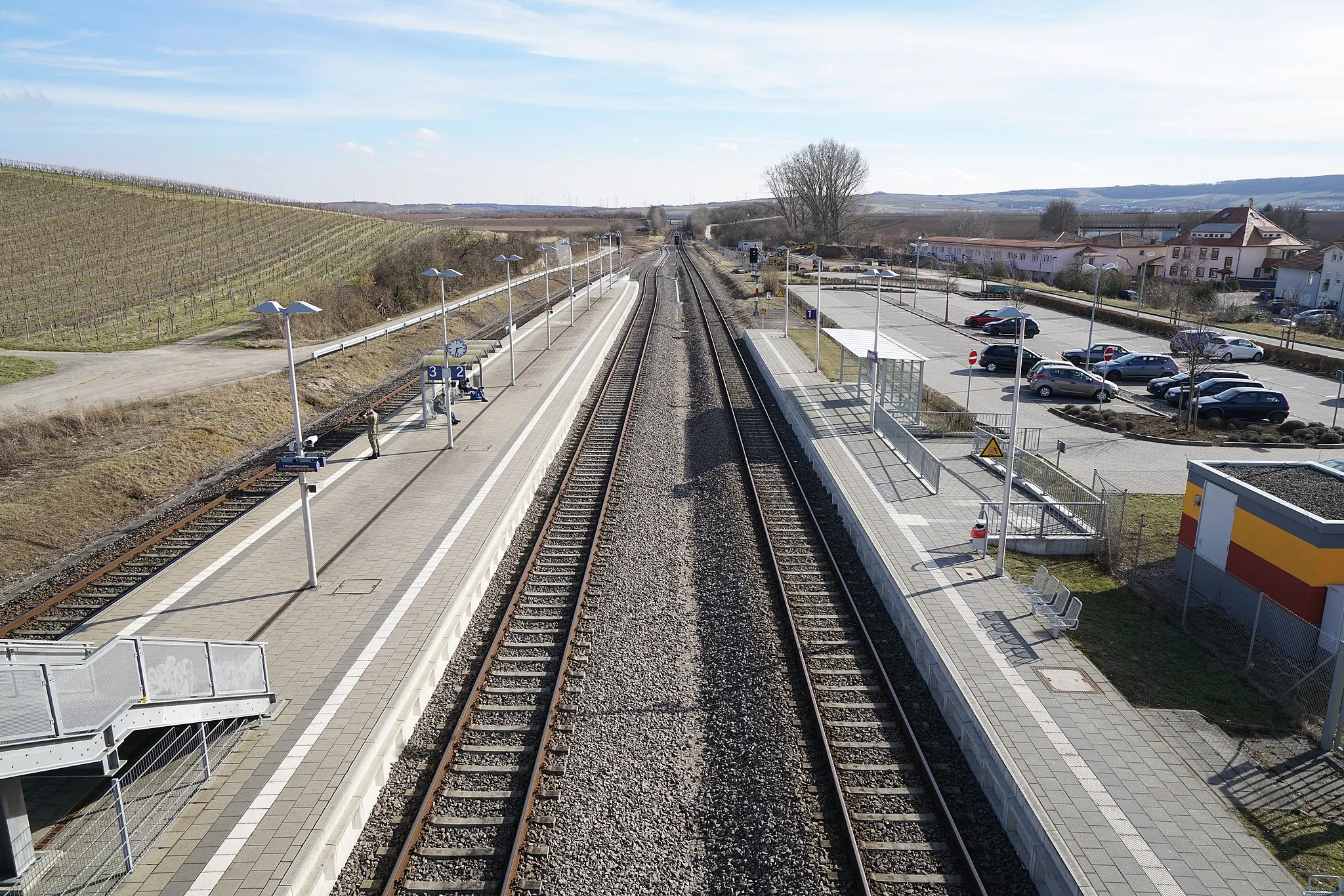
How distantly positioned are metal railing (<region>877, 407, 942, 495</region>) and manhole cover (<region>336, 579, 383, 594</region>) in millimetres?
11875

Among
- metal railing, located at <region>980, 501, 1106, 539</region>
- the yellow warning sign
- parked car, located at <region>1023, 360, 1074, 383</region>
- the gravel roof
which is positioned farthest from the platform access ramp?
parked car, located at <region>1023, 360, 1074, 383</region>

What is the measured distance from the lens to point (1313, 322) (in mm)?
47125

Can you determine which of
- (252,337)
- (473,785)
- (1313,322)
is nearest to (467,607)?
(473,785)

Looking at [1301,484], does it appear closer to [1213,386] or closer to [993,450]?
[993,450]

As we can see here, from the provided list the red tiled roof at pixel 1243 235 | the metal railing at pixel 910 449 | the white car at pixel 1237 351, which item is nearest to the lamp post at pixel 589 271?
the metal railing at pixel 910 449

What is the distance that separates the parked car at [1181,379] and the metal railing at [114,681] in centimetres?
3085

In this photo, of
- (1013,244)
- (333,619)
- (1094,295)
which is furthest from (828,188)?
(333,619)

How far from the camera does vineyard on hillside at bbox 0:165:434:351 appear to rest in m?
38.8

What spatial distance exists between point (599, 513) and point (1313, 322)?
49.3 meters

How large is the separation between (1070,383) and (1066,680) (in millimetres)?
21074

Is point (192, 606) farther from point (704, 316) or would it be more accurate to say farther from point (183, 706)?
point (704, 316)

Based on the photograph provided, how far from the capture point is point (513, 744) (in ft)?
32.5

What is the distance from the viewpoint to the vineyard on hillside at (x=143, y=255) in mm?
38812

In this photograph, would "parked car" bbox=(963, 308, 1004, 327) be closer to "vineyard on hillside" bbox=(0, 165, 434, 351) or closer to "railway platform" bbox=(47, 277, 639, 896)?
"railway platform" bbox=(47, 277, 639, 896)
